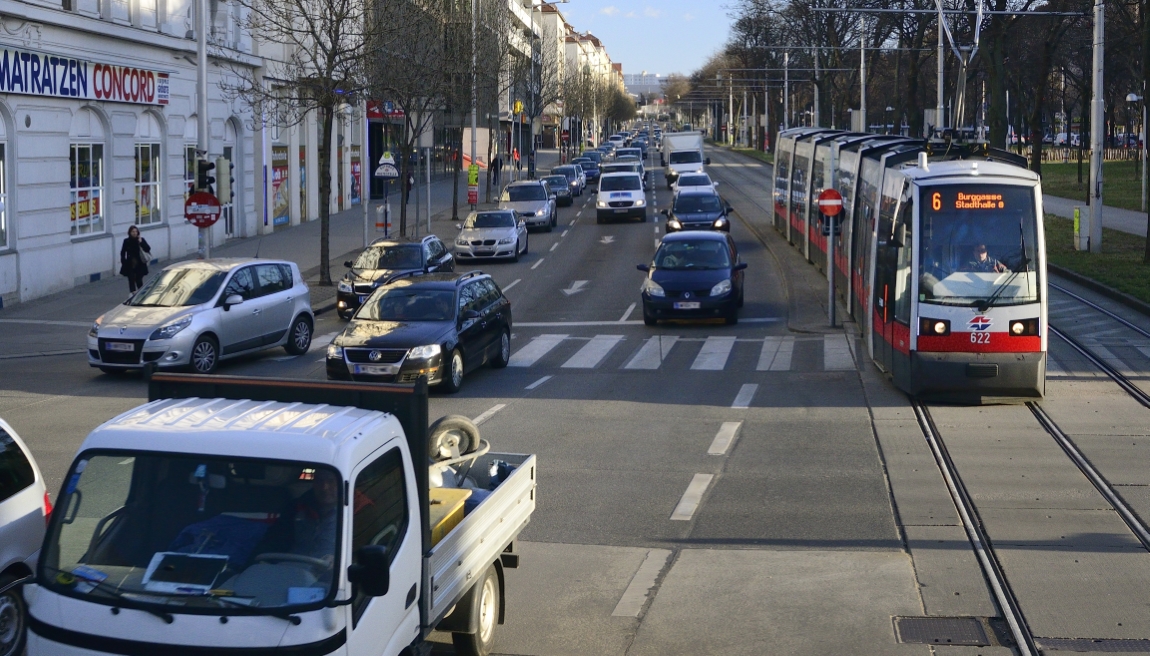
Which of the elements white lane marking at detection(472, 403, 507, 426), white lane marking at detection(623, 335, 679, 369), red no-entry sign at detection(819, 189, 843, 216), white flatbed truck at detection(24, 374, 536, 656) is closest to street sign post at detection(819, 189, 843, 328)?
red no-entry sign at detection(819, 189, 843, 216)

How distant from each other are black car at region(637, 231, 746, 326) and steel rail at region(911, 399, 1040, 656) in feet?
28.4

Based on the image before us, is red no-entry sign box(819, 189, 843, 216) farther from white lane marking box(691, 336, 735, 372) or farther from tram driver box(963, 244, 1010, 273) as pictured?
tram driver box(963, 244, 1010, 273)

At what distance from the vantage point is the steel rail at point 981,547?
25.2ft

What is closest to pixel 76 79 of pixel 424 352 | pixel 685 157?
pixel 424 352

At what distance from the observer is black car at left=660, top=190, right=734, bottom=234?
36.5 m

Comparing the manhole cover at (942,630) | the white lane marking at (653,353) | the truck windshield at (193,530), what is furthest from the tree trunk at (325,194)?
the truck windshield at (193,530)

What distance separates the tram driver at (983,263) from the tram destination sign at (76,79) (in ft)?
62.4

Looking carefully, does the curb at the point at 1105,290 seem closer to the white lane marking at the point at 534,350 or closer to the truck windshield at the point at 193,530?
the white lane marking at the point at 534,350

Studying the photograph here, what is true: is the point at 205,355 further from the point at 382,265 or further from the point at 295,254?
the point at 295,254

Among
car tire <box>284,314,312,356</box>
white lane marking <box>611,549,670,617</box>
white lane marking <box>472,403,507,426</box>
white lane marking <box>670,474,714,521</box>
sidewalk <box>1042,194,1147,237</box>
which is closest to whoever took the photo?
white lane marking <box>611,549,670,617</box>

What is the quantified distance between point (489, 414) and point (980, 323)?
6.10m

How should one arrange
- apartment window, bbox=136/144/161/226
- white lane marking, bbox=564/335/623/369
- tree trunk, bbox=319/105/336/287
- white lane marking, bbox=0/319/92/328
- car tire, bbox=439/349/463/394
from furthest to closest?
apartment window, bbox=136/144/161/226
tree trunk, bbox=319/105/336/287
white lane marking, bbox=0/319/92/328
white lane marking, bbox=564/335/623/369
car tire, bbox=439/349/463/394

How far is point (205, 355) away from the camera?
18.4 meters

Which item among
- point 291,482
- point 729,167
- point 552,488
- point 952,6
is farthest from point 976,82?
point 291,482
